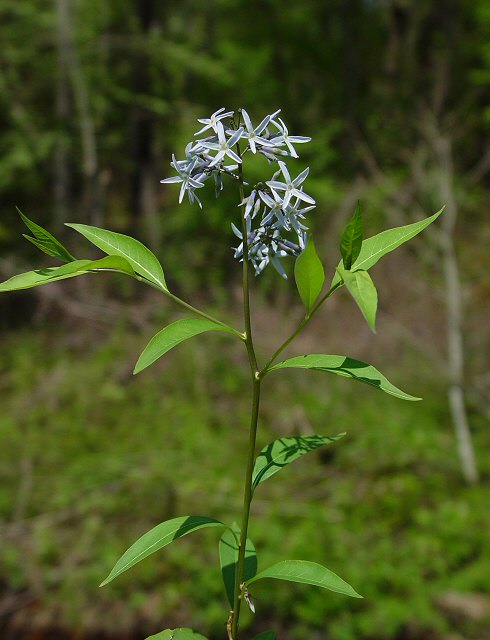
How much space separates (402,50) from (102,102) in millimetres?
4662

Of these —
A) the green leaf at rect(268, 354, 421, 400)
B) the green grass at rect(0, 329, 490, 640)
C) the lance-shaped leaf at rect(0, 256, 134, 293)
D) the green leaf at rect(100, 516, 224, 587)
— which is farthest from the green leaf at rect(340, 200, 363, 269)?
the green grass at rect(0, 329, 490, 640)

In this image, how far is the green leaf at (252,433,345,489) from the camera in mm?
905

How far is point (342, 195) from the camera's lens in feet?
28.7

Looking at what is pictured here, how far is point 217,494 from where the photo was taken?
4.79 meters

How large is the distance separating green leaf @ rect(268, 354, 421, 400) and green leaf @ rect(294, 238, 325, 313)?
0.26ft

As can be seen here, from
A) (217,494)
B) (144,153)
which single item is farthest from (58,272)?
(144,153)

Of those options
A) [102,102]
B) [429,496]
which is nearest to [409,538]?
[429,496]

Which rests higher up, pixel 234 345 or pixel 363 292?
pixel 363 292

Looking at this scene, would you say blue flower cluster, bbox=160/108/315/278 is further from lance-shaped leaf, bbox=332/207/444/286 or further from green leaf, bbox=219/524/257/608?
green leaf, bbox=219/524/257/608

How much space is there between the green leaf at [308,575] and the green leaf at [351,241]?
0.43 m

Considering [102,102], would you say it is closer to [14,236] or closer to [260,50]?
[14,236]

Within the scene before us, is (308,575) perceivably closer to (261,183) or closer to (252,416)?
(252,416)

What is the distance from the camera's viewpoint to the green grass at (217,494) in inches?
156

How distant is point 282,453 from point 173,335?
26 centimetres
